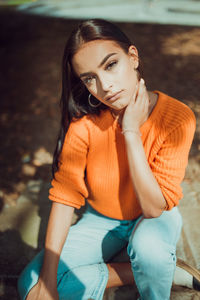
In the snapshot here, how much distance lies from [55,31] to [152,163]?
7494 millimetres

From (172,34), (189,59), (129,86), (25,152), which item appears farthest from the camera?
(172,34)

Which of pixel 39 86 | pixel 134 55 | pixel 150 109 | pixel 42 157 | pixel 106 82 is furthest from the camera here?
pixel 39 86

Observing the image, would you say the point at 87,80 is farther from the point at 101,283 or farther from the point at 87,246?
the point at 101,283

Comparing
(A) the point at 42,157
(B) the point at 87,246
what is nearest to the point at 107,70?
(B) the point at 87,246

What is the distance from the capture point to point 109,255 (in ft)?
7.22

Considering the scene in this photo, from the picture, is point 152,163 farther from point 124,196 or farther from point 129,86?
point 129,86

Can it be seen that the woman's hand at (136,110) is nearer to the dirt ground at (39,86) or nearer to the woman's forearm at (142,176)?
the woman's forearm at (142,176)

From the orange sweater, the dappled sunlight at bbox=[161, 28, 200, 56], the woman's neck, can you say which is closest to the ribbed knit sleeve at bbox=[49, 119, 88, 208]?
the orange sweater

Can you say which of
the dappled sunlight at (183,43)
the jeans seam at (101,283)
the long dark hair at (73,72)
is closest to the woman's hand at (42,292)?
the jeans seam at (101,283)

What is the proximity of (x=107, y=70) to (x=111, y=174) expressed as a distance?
711mm

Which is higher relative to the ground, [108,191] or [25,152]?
[108,191]

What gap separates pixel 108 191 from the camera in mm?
2002

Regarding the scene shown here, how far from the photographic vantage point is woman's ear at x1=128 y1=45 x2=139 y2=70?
5.68ft

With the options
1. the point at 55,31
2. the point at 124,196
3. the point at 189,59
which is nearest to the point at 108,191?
the point at 124,196
